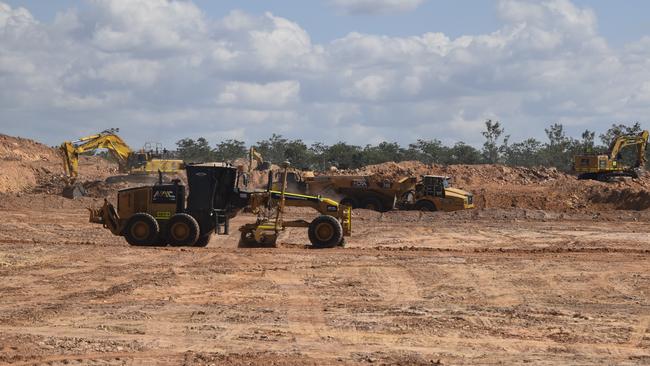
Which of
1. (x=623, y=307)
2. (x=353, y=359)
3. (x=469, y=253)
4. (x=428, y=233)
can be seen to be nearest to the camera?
(x=353, y=359)

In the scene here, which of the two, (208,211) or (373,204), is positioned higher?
(208,211)

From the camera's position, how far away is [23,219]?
111 feet

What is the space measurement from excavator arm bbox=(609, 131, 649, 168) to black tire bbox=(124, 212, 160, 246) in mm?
36607

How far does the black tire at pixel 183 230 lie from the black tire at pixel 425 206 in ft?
57.6

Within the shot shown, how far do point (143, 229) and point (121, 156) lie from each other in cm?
3013

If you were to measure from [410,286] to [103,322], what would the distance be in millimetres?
5676

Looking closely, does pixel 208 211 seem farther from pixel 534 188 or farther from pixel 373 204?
pixel 534 188

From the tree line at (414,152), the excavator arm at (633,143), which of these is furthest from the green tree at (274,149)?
the excavator arm at (633,143)

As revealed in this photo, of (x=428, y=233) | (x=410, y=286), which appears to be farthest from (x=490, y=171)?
(x=410, y=286)

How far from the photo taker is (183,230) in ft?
72.9

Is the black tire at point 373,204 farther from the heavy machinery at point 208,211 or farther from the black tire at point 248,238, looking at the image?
the black tire at point 248,238

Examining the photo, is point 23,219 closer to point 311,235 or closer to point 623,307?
point 311,235

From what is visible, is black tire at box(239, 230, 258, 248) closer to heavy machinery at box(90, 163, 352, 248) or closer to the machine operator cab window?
heavy machinery at box(90, 163, 352, 248)

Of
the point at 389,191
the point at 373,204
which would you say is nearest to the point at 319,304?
the point at 373,204
